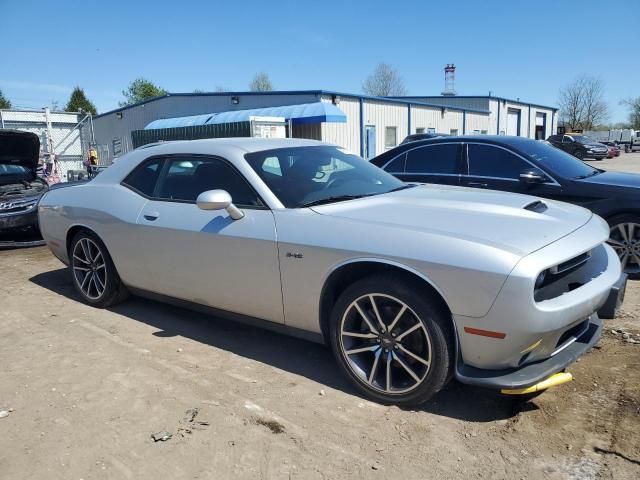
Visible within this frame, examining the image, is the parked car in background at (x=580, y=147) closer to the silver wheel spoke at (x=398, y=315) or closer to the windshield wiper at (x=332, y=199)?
the windshield wiper at (x=332, y=199)

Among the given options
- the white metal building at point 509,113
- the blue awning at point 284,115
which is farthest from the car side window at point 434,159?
the white metal building at point 509,113

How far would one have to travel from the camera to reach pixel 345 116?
1914cm

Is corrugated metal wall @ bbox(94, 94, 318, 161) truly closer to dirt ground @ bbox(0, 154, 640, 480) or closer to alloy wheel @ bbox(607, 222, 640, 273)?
alloy wheel @ bbox(607, 222, 640, 273)

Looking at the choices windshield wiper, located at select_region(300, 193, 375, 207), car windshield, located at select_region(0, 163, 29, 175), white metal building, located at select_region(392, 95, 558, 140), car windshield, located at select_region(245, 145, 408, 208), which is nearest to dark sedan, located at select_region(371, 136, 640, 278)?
car windshield, located at select_region(245, 145, 408, 208)

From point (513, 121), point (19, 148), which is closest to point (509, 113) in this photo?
point (513, 121)

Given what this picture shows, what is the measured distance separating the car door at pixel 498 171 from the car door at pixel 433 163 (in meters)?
0.14

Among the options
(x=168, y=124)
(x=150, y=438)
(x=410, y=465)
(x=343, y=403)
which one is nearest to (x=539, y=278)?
(x=410, y=465)

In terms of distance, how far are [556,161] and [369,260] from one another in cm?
396

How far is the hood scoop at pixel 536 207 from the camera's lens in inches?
126

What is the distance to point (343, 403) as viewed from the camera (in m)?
3.01

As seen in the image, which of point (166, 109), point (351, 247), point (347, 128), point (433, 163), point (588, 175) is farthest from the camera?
point (166, 109)

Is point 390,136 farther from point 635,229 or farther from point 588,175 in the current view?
point 635,229

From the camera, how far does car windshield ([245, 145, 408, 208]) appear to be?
3449mm

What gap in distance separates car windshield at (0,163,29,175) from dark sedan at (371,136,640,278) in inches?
254
